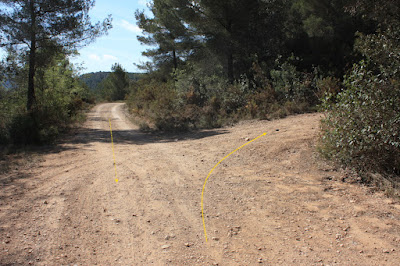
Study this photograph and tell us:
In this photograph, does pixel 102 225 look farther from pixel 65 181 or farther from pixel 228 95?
pixel 228 95

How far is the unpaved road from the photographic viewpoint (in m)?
3.60

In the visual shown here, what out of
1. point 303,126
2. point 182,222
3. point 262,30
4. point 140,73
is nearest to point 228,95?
point 262,30

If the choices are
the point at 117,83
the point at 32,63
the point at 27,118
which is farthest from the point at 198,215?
the point at 117,83

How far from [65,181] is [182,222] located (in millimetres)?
3625

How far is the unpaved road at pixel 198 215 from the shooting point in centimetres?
360

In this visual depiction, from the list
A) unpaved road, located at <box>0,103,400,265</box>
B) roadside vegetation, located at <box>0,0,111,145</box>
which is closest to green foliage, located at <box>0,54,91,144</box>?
roadside vegetation, located at <box>0,0,111,145</box>

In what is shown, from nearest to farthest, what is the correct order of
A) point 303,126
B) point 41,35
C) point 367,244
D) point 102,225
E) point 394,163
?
point 367,244, point 102,225, point 394,163, point 303,126, point 41,35

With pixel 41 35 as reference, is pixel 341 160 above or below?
below

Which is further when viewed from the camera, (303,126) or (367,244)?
(303,126)

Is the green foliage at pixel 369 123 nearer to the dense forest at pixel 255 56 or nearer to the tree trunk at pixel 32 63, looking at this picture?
the dense forest at pixel 255 56

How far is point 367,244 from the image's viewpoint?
3660 millimetres

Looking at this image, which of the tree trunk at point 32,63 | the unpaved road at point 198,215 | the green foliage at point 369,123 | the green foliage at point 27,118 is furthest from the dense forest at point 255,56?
the unpaved road at point 198,215

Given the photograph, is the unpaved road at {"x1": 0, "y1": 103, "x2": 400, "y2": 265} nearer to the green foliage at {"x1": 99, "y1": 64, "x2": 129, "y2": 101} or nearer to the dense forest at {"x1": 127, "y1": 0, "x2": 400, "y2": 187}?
the dense forest at {"x1": 127, "y1": 0, "x2": 400, "y2": 187}

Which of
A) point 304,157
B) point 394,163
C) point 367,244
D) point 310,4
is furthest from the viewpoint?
point 310,4
